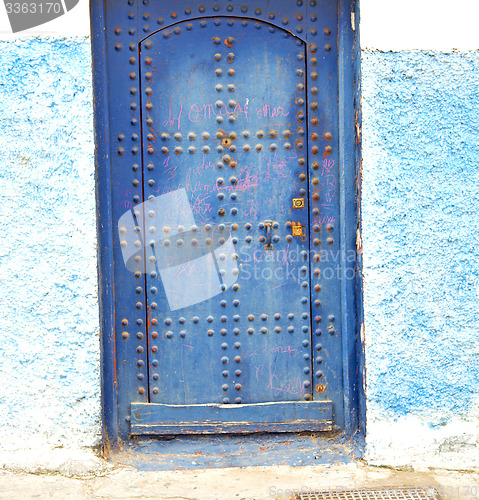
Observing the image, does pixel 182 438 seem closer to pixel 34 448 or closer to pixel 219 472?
pixel 219 472

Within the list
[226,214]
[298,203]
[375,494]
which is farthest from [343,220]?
[375,494]

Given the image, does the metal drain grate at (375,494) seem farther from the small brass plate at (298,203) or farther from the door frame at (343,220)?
the small brass plate at (298,203)

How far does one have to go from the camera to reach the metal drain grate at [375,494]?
2.46m

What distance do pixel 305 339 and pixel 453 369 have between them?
788mm

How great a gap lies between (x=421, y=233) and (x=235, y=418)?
4.68 feet

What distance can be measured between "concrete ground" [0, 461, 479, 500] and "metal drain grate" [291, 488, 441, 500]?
0.04m

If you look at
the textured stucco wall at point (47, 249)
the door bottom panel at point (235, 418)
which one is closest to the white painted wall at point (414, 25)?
the textured stucco wall at point (47, 249)

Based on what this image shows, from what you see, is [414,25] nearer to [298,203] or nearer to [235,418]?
[298,203]

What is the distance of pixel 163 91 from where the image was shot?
2752mm

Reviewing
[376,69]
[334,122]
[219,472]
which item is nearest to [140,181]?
Answer: [334,122]

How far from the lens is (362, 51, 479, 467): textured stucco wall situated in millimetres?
2611

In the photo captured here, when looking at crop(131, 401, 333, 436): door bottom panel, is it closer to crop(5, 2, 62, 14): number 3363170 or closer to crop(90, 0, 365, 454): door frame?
crop(90, 0, 365, 454): door frame

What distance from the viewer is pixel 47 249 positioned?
2627 millimetres

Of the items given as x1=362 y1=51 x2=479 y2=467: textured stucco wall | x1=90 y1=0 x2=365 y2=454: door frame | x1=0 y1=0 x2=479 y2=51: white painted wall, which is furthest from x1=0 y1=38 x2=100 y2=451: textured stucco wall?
x1=362 y1=51 x2=479 y2=467: textured stucco wall
